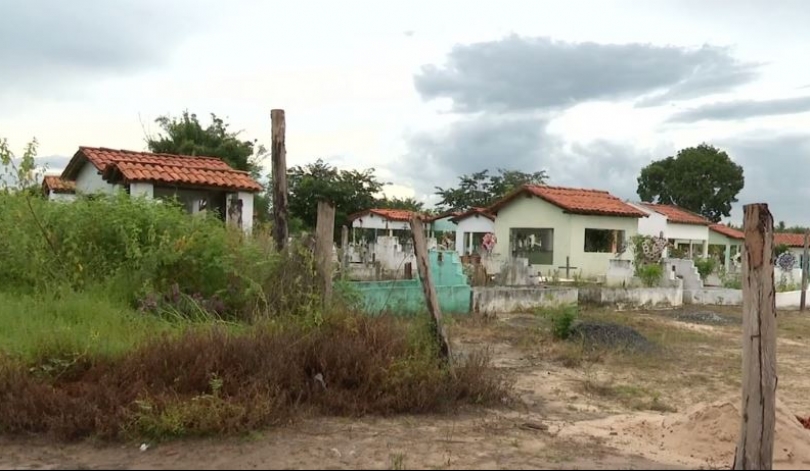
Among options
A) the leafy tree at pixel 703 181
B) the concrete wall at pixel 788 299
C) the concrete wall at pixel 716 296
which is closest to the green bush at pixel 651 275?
the concrete wall at pixel 716 296

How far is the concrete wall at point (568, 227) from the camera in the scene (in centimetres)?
2883

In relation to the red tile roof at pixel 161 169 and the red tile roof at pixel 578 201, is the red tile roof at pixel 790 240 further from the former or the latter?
the red tile roof at pixel 161 169

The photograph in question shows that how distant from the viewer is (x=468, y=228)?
1437 inches

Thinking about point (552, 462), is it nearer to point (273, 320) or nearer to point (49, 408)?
point (273, 320)

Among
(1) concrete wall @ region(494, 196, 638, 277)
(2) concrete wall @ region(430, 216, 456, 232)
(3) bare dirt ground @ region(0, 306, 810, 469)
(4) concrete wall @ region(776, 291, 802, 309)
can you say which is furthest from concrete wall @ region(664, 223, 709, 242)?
(3) bare dirt ground @ region(0, 306, 810, 469)

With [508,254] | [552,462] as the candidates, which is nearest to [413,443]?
[552,462]

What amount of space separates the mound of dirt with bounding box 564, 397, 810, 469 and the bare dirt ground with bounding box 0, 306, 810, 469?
0.01 m

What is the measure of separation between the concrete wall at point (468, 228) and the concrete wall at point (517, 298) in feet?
51.7

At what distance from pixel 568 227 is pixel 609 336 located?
54.6 feet

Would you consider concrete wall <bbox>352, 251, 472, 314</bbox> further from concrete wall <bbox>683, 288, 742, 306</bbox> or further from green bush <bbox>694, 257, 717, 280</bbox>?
green bush <bbox>694, 257, 717, 280</bbox>

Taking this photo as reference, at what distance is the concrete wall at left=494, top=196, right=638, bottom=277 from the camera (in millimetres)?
28828

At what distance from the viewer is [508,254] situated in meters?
31.1

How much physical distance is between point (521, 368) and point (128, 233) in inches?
210

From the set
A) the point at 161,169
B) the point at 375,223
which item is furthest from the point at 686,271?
the point at 375,223
